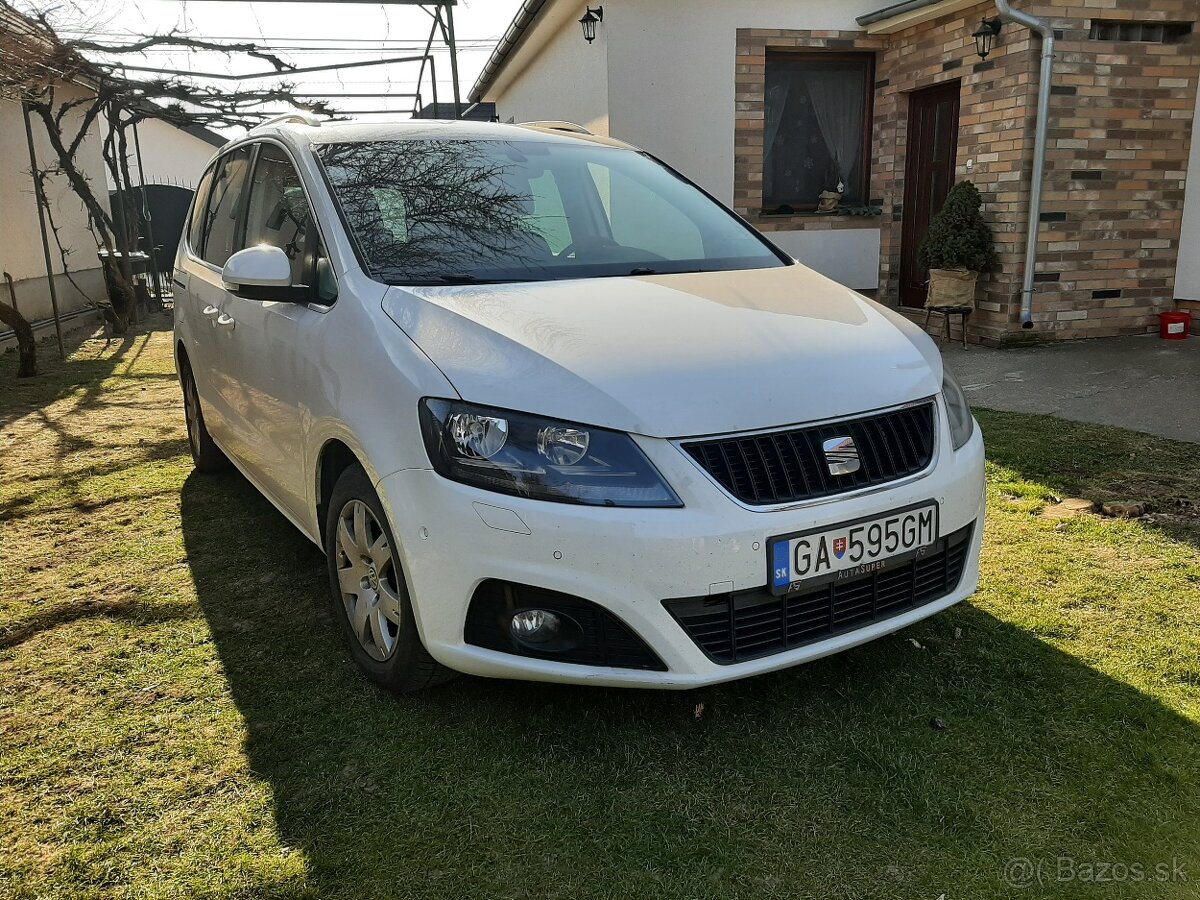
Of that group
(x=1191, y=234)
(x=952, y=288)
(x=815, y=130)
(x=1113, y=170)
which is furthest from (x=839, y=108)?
(x=1191, y=234)

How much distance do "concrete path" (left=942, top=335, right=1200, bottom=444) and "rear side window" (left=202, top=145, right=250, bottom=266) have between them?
467cm

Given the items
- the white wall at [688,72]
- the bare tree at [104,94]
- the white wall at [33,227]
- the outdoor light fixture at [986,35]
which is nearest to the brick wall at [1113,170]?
the outdoor light fixture at [986,35]

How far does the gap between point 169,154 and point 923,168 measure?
2307 cm

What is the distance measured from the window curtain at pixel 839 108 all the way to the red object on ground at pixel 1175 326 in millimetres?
3643

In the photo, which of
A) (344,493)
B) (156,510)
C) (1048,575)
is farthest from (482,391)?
(156,510)

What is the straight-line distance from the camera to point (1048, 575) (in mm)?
3422

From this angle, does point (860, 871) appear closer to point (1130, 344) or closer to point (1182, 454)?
point (1182, 454)

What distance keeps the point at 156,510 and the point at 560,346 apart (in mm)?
3082

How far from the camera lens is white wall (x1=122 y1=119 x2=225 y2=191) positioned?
24266 mm

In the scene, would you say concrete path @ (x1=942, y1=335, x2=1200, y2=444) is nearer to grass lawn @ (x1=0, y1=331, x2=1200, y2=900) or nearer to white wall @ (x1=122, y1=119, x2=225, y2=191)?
grass lawn @ (x1=0, y1=331, x2=1200, y2=900)

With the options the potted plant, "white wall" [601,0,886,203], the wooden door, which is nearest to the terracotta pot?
the potted plant

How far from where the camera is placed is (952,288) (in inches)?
330

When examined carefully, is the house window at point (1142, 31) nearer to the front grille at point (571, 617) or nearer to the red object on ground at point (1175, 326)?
the red object on ground at point (1175, 326)

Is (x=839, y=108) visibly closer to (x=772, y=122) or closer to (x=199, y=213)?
(x=772, y=122)
